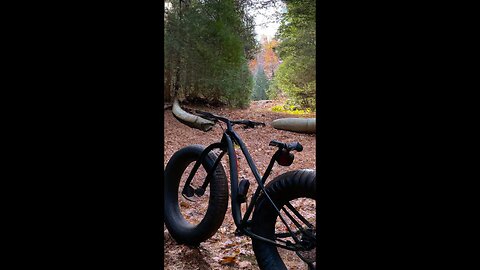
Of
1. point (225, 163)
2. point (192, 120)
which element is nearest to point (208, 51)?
point (192, 120)

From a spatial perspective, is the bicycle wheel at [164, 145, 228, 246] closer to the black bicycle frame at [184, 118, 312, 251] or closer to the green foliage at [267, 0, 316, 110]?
the black bicycle frame at [184, 118, 312, 251]

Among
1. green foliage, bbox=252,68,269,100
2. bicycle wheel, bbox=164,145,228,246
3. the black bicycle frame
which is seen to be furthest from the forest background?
the black bicycle frame

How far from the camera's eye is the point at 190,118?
653 cm

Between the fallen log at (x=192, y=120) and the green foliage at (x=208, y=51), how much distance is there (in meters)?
0.80

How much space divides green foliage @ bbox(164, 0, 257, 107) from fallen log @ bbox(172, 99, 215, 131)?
2.63 feet

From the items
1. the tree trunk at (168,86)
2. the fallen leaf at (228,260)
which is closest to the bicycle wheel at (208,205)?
the fallen leaf at (228,260)

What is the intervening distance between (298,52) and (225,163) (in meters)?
3.13

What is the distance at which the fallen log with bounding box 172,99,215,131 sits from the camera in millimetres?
6402

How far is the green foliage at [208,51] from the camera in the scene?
6982mm
